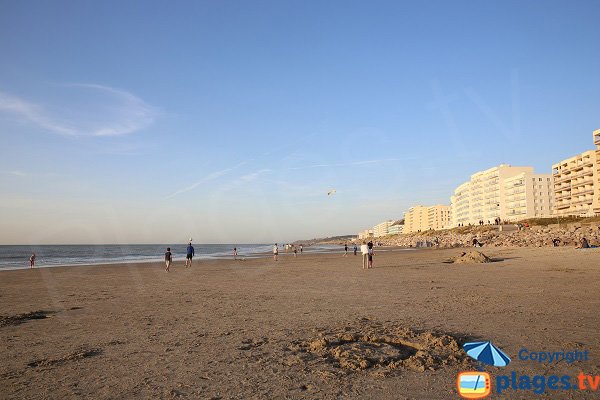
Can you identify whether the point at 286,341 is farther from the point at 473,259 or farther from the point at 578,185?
the point at 578,185

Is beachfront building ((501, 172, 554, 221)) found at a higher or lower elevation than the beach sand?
higher

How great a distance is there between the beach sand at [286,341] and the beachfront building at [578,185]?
82.5 meters

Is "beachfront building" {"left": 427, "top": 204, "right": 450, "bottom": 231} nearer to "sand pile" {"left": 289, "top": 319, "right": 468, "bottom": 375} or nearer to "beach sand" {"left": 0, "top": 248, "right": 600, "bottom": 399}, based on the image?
"beach sand" {"left": 0, "top": 248, "right": 600, "bottom": 399}

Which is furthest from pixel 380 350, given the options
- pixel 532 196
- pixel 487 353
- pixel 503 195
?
pixel 503 195

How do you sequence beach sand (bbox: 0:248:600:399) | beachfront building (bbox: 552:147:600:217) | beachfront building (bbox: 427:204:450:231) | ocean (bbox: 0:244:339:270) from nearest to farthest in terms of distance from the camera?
beach sand (bbox: 0:248:600:399), ocean (bbox: 0:244:339:270), beachfront building (bbox: 552:147:600:217), beachfront building (bbox: 427:204:450:231)

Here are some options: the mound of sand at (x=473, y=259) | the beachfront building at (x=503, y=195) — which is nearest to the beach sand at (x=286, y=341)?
the mound of sand at (x=473, y=259)

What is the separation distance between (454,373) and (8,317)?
40.3 feet

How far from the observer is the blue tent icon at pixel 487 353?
638 cm

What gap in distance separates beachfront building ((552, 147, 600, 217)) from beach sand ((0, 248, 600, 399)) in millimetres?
82538

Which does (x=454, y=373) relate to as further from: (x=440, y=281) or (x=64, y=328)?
(x=440, y=281)

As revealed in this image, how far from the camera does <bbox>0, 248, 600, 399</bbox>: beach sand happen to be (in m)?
5.59

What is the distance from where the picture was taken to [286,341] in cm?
787

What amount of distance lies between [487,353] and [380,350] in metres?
1.86

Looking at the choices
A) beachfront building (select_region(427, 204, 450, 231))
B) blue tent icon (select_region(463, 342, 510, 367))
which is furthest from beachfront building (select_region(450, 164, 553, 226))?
blue tent icon (select_region(463, 342, 510, 367))
